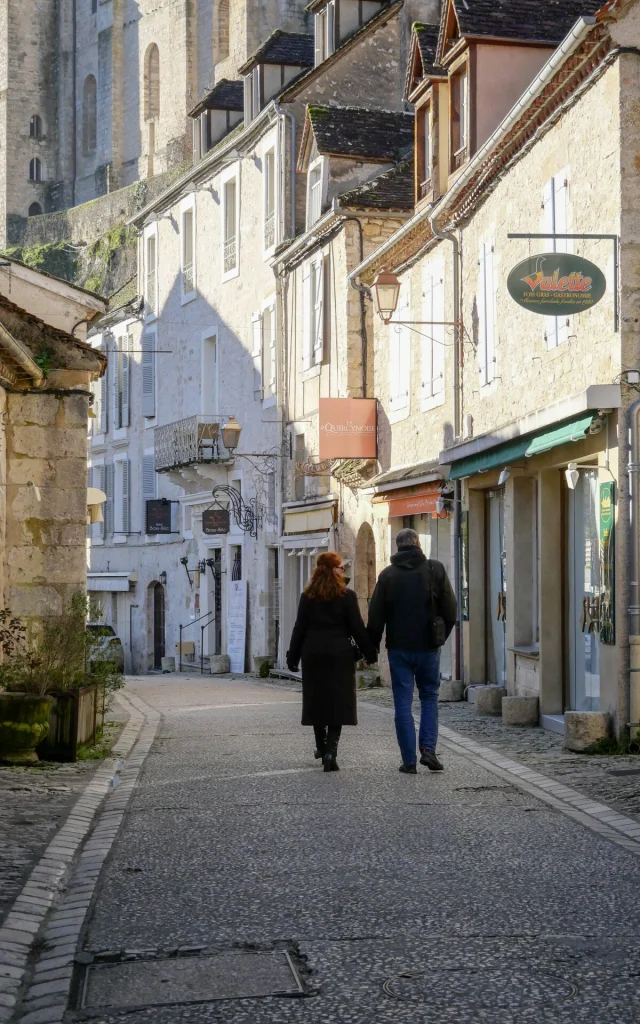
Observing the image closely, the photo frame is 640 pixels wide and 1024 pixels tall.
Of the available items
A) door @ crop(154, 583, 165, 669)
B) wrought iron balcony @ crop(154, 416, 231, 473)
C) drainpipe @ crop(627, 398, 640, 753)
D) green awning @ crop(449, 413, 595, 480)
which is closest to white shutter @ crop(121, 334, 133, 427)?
door @ crop(154, 583, 165, 669)

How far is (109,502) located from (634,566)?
98.4 ft

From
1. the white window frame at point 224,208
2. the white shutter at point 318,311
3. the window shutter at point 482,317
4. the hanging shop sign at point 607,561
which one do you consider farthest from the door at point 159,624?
the hanging shop sign at point 607,561

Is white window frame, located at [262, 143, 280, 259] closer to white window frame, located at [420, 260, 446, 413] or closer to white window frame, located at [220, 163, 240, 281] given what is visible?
white window frame, located at [220, 163, 240, 281]

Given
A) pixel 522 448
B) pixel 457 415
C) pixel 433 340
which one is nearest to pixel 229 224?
pixel 433 340

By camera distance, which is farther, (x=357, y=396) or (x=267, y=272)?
(x=267, y=272)

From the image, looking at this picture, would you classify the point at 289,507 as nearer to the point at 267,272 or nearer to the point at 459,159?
the point at 267,272

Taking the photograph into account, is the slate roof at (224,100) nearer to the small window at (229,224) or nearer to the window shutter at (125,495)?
the small window at (229,224)

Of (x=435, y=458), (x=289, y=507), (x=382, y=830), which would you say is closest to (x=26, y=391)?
(x=435, y=458)

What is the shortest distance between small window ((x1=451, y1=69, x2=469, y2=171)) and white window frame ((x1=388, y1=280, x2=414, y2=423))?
288 centimetres

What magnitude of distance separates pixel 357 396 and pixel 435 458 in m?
4.48

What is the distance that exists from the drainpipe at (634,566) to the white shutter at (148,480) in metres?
26.4

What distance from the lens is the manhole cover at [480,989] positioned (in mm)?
4414

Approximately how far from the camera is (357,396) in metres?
23.4

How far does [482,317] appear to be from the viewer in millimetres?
16844
